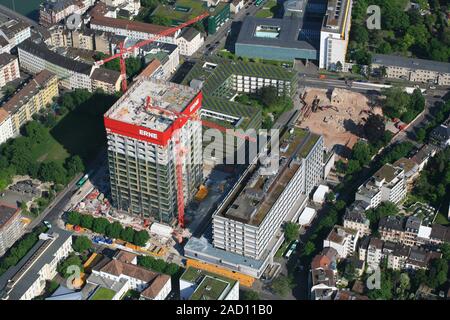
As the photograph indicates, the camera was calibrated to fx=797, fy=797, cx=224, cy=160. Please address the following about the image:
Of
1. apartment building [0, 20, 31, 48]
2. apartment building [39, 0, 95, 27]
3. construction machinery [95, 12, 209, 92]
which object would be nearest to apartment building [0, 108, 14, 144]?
construction machinery [95, 12, 209, 92]

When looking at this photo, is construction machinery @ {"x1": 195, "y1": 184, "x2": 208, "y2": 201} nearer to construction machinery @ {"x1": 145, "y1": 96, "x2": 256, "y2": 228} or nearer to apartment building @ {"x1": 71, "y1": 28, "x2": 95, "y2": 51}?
construction machinery @ {"x1": 145, "y1": 96, "x2": 256, "y2": 228}

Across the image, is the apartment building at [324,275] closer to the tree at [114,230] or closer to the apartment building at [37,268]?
the tree at [114,230]

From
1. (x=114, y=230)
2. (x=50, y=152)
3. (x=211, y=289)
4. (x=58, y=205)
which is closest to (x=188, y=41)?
(x=50, y=152)

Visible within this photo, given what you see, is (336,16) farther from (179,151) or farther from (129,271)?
(129,271)

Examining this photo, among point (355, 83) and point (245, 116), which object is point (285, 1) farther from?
point (245, 116)

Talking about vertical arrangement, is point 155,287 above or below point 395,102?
below

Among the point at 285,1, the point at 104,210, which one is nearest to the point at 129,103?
the point at 104,210
